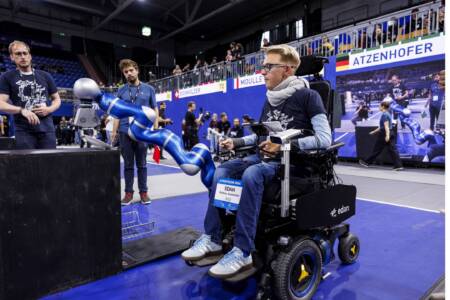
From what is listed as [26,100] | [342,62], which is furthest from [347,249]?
[342,62]

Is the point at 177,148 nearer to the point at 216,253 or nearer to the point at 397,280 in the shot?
the point at 216,253

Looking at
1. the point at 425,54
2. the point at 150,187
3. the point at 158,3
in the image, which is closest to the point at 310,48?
the point at 425,54

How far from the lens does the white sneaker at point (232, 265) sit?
1401 mm

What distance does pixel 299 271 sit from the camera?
1474 mm

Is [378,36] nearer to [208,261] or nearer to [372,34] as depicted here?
[372,34]

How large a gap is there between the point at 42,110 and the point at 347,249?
2278 mm

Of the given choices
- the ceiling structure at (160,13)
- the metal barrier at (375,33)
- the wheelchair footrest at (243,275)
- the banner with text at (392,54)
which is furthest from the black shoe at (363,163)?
the ceiling structure at (160,13)

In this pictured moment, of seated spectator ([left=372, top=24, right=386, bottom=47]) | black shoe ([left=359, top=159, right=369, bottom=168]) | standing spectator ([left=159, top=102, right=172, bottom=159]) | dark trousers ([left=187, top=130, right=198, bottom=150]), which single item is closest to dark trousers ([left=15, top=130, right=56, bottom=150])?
standing spectator ([left=159, top=102, right=172, bottom=159])

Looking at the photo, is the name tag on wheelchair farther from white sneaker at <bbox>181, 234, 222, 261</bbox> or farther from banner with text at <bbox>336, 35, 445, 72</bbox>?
banner with text at <bbox>336, 35, 445, 72</bbox>

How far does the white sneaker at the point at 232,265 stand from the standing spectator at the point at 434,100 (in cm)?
545

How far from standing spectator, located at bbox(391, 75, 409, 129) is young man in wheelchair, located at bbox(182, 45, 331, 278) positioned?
5.09 m

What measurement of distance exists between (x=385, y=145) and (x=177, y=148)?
5.35 metres

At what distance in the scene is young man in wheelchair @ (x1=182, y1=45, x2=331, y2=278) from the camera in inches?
55.6

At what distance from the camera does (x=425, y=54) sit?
18.3 ft
